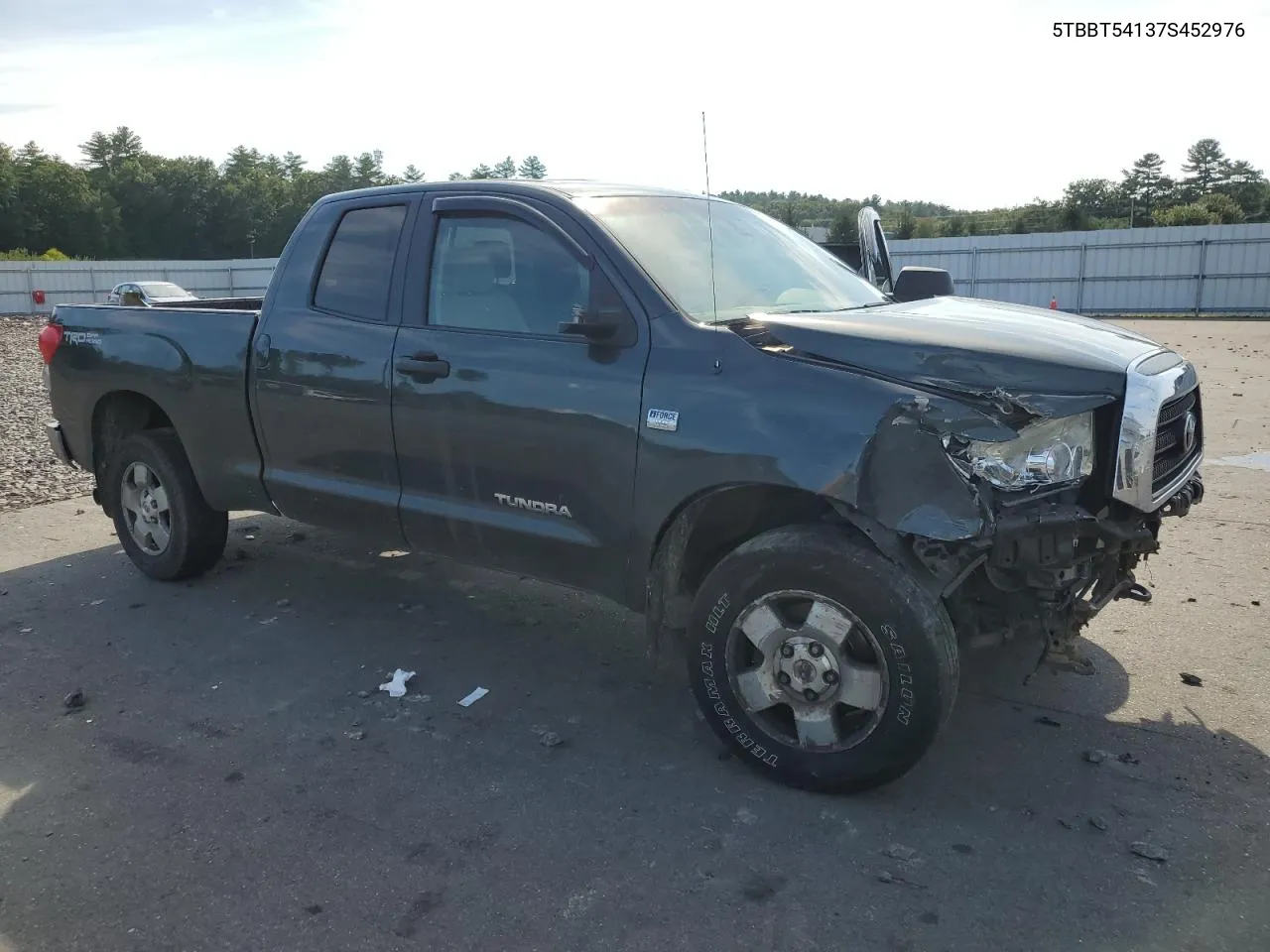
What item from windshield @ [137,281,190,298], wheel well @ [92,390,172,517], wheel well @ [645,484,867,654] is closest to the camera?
wheel well @ [645,484,867,654]

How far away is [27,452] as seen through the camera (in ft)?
31.9

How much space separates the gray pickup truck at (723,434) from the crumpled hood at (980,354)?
12 millimetres

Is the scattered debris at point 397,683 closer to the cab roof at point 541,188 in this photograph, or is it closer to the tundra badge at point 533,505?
the tundra badge at point 533,505

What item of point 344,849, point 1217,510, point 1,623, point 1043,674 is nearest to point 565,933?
point 344,849

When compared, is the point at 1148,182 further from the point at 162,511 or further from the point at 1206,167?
the point at 162,511

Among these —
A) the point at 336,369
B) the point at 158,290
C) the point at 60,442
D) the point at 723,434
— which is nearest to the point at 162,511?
the point at 60,442

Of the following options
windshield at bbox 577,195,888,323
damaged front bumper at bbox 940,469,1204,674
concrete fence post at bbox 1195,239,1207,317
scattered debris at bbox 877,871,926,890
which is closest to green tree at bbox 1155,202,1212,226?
concrete fence post at bbox 1195,239,1207,317

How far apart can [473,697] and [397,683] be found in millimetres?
366

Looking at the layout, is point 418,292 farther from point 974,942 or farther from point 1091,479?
point 974,942

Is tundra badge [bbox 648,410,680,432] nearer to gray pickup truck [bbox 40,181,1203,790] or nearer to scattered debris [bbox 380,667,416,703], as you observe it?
gray pickup truck [bbox 40,181,1203,790]

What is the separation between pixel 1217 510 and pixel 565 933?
5836mm

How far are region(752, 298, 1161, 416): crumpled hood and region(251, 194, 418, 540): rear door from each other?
5.97ft

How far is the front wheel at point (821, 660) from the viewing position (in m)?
3.31

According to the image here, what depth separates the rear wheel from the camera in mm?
5711
